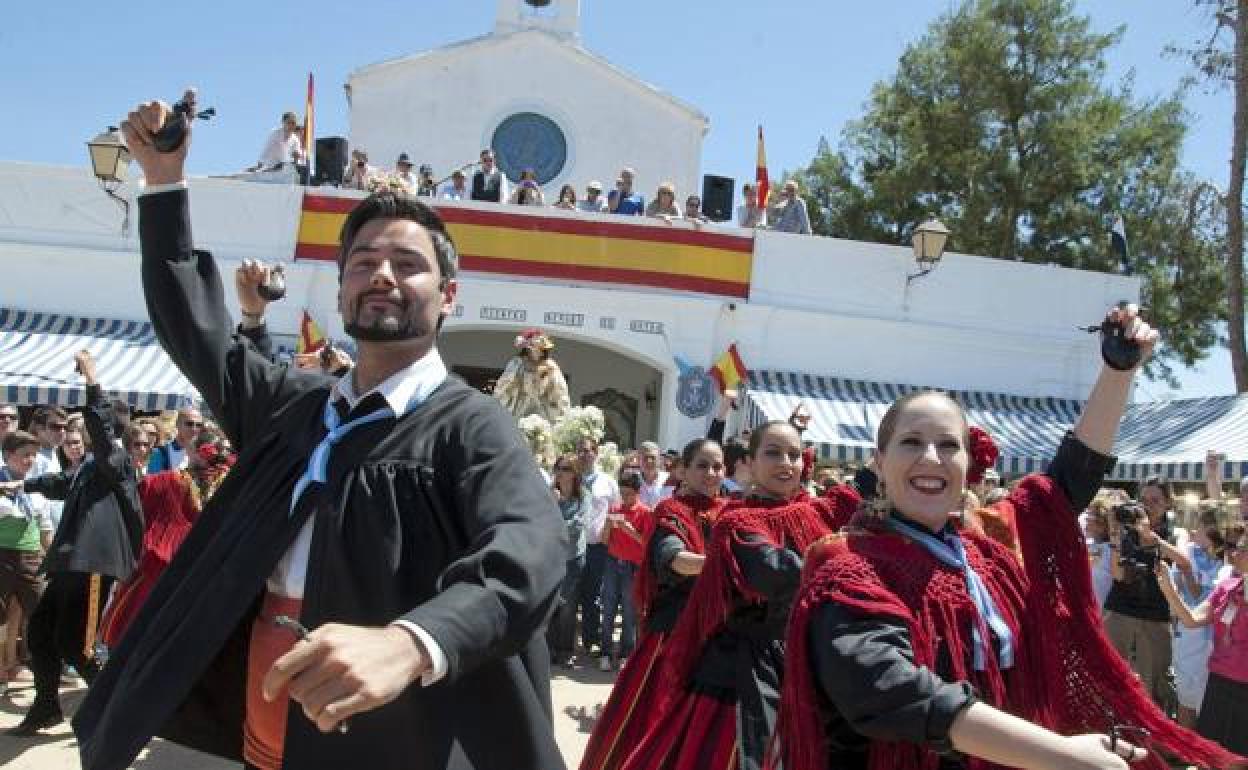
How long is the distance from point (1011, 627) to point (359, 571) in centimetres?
140

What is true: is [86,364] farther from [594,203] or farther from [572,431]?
[594,203]

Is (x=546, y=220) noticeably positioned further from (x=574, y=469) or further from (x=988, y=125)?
(x=988, y=125)

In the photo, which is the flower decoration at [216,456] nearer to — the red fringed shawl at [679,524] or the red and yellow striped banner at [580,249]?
the red fringed shawl at [679,524]

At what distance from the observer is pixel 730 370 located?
15.9 m

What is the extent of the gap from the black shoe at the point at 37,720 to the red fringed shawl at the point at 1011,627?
515cm

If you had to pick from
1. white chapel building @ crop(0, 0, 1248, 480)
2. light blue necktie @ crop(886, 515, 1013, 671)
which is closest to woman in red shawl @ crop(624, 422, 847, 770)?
light blue necktie @ crop(886, 515, 1013, 671)

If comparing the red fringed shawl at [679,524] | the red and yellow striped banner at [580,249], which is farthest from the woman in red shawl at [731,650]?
the red and yellow striped banner at [580,249]

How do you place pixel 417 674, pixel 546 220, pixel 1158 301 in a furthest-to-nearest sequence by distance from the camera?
1. pixel 1158 301
2. pixel 546 220
3. pixel 417 674

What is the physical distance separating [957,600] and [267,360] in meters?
1.57

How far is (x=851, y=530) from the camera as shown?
8.25ft

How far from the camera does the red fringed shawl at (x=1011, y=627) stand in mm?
2236

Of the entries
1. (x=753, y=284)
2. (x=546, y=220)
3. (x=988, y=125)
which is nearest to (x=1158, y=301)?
(x=988, y=125)

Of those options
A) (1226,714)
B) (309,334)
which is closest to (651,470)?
(309,334)

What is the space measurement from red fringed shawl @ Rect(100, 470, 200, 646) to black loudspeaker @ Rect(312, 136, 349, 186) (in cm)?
1080
